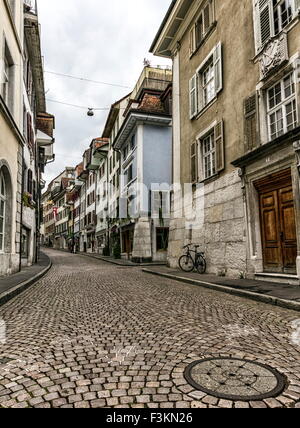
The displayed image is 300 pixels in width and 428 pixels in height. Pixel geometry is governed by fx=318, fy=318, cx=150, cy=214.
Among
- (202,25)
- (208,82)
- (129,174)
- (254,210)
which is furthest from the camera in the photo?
(129,174)

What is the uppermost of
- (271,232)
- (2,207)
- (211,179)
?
(211,179)

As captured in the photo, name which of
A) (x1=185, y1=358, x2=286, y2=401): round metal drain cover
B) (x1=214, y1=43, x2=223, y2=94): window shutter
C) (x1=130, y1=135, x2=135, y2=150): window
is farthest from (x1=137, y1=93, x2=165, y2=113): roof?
(x1=185, y1=358, x2=286, y2=401): round metal drain cover

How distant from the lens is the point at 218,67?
12.5m

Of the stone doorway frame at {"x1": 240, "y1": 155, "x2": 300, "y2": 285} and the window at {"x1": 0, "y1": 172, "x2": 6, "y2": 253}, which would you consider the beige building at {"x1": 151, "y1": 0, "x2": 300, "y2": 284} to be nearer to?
the stone doorway frame at {"x1": 240, "y1": 155, "x2": 300, "y2": 285}

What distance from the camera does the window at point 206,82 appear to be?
493 inches

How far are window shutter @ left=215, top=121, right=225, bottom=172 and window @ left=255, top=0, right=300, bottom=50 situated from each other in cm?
297

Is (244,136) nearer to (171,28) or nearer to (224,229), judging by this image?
(224,229)

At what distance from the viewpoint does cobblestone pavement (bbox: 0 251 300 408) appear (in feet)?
7.84

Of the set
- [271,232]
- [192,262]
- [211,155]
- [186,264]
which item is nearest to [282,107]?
[271,232]

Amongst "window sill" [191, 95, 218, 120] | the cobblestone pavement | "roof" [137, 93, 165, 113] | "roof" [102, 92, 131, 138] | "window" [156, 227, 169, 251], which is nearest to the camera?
the cobblestone pavement

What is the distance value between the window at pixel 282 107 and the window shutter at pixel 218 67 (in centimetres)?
273

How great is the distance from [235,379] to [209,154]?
11.7m

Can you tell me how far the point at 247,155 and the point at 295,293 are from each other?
483 cm
